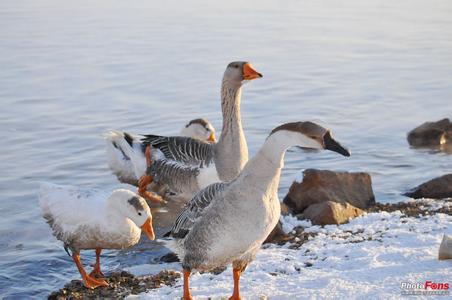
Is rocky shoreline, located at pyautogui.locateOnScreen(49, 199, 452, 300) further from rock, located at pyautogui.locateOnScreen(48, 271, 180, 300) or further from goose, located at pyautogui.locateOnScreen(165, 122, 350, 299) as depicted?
goose, located at pyautogui.locateOnScreen(165, 122, 350, 299)

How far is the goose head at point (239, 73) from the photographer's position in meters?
9.96

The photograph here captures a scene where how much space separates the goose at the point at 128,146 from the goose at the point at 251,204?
514 cm

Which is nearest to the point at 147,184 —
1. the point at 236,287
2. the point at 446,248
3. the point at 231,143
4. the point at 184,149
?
the point at 184,149

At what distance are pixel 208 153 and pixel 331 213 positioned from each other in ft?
6.30

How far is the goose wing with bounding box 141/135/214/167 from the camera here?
10.1 m

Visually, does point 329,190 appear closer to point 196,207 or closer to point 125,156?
point 125,156

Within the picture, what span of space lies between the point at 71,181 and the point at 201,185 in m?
2.96

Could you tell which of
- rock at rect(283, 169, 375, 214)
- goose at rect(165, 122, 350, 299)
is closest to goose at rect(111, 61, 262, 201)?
rock at rect(283, 169, 375, 214)

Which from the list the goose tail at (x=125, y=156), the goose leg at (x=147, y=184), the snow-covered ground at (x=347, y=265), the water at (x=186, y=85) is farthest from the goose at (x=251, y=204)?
the goose tail at (x=125, y=156)

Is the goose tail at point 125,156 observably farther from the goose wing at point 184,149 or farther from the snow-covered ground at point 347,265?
the snow-covered ground at point 347,265

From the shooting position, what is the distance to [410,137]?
45.6 feet

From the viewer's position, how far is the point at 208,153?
1006 centimetres

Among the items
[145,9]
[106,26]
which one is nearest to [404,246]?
[106,26]

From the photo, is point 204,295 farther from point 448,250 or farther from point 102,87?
point 102,87
